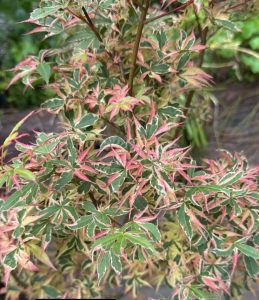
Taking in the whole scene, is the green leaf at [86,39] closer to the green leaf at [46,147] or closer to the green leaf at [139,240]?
the green leaf at [46,147]

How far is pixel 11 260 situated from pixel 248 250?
0.54 m

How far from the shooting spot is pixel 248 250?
113cm

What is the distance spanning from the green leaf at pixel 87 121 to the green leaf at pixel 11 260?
0.33 meters

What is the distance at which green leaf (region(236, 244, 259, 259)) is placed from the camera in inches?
43.7

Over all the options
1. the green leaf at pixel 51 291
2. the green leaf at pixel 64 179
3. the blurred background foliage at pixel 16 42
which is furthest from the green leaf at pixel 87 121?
the blurred background foliage at pixel 16 42

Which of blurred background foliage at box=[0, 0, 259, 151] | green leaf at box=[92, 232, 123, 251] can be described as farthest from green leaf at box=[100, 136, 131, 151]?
blurred background foliage at box=[0, 0, 259, 151]

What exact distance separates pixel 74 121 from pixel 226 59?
249cm

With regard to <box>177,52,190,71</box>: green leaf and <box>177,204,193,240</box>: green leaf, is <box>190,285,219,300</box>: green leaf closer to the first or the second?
<box>177,204,193,240</box>: green leaf

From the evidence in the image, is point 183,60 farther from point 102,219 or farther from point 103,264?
point 103,264

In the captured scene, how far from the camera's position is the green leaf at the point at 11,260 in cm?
108

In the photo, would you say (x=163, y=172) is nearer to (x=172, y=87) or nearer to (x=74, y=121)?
(x=74, y=121)

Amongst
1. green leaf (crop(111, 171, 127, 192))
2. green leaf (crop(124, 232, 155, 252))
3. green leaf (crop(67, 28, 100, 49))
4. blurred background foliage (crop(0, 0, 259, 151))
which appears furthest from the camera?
blurred background foliage (crop(0, 0, 259, 151))

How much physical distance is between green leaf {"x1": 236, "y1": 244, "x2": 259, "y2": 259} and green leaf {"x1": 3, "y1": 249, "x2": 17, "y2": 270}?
0.52 metres

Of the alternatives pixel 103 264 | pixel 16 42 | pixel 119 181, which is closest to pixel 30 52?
pixel 16 42
